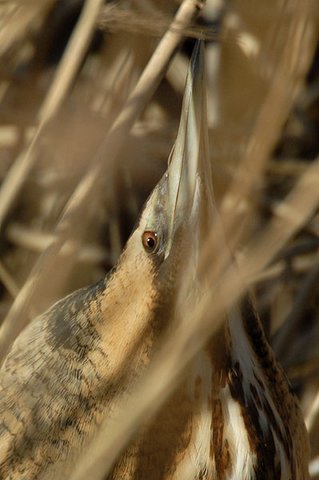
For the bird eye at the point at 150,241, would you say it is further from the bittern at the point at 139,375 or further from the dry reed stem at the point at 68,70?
the dry reed stem at the point at 68,70

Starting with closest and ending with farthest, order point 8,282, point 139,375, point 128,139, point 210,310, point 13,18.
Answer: point 210,310 → point 139,375 → point 13,18 → point 128,139 → point 8,282

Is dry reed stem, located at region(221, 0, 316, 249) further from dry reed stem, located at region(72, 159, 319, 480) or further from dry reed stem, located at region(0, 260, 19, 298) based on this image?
dry reed stem, located at region(0, 260, 19, 298)

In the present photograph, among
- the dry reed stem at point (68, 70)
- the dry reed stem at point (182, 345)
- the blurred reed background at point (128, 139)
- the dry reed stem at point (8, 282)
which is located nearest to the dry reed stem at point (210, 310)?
the dry reed stem at point (182, 345)

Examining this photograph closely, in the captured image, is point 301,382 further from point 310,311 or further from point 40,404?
point 40,404

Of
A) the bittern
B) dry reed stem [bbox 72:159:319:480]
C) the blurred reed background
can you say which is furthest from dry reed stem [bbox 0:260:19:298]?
dry reed stem [bbox 72:159:319:480]

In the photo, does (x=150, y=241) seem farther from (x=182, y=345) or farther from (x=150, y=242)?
(x=182, y=345)

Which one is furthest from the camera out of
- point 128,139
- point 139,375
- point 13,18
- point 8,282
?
point 8,282

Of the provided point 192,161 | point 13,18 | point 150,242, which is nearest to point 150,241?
point 150,242
